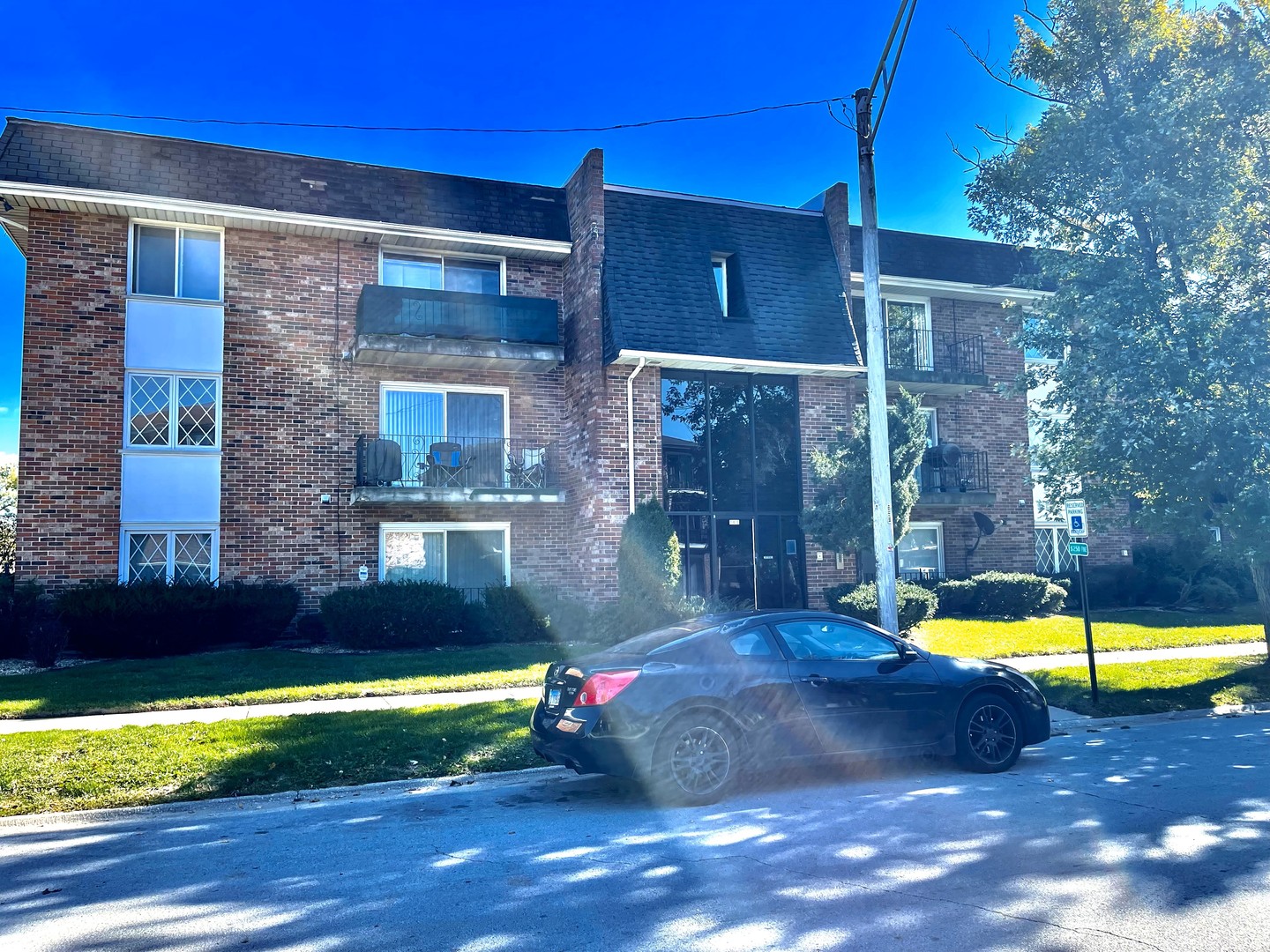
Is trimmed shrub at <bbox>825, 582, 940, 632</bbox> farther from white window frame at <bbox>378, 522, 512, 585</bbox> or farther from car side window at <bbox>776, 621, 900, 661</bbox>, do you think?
car side window at <bbox>776, 621, 900, 661</bbox>

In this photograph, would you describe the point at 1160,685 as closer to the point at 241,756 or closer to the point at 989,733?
the point at 989,733

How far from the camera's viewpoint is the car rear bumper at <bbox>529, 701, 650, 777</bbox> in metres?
6.56

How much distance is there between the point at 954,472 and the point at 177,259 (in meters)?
16.7

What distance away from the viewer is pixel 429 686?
11898 mm

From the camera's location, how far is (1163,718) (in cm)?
1073

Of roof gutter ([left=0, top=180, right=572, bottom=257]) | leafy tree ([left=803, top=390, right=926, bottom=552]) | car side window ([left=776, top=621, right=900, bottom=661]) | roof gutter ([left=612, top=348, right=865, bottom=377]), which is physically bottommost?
car side window ([left=776, top=621, right=900, bottom=661])

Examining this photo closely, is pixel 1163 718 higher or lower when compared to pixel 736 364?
lower

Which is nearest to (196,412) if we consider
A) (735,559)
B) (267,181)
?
(267,181)

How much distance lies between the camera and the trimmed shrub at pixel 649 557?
52.0ft

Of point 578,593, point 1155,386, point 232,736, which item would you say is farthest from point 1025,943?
point 578,593

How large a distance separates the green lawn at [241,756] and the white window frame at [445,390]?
9385mm

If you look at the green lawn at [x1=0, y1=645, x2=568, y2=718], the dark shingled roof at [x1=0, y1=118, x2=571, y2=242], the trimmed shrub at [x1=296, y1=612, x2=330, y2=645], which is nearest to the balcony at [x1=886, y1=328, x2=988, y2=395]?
the dark shingled roof at [x1=0, y1=118, x2=571, y2=242]

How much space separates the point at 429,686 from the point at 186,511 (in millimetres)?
7329

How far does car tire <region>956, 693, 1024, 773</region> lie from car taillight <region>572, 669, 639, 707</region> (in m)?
2.79
